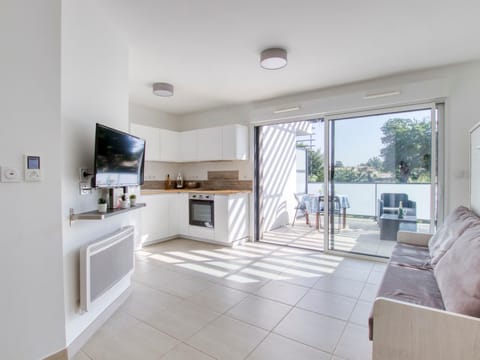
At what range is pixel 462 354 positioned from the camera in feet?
3.92

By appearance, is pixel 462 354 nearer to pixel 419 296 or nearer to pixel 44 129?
pixel 419 296

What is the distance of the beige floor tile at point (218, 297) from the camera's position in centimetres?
243

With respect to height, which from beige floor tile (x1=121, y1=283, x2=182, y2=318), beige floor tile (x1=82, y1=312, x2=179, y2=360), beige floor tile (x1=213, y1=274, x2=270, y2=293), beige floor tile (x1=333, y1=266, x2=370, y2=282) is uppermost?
beige floor tile (x1=333, y1=266, x2=370, y2=282)

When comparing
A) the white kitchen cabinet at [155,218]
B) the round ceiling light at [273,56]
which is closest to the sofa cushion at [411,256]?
the round ceiling light at [273,56]

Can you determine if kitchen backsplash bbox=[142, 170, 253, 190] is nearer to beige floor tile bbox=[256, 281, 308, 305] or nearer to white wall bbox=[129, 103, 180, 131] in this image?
white wall bbox=[129, 103, 180, 131]

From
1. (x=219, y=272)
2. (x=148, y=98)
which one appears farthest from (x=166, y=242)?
(x=148, y=98)

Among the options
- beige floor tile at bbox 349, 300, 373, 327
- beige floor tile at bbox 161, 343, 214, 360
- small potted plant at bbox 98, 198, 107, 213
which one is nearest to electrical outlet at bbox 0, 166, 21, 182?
small potted plant at bbox 98, 198, 107, 213

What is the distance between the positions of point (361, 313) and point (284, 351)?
36.4 inches

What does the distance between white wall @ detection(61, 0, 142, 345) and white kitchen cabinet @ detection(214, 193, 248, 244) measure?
2.24 metres

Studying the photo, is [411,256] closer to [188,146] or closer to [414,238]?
[414,238]

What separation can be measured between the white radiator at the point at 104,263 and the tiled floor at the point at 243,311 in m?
0.33

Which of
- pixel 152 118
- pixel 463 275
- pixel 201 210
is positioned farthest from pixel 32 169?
pixel 152 118

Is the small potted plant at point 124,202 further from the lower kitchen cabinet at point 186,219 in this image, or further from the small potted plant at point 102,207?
the lower kitchen cabinet at point 186,219

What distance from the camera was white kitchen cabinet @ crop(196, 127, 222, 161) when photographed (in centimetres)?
491
